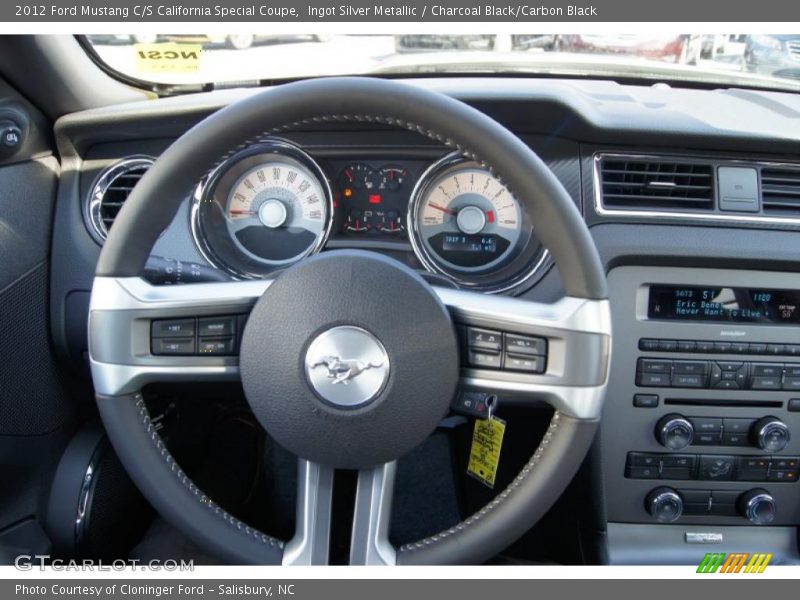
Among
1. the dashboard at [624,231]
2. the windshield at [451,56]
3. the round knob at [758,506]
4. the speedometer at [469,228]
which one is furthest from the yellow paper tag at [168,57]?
the round knob at [758,506]

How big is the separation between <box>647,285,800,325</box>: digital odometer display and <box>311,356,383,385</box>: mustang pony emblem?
2.92 ft

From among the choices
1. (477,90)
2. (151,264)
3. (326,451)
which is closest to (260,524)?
(151,264)

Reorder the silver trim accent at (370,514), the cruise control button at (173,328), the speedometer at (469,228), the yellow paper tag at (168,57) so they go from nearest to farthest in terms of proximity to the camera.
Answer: the cruise control button at (173,328) → the silver trim accent at (370,514) → the speedometer at (469,228) → the yellow paper tag at (168,57)

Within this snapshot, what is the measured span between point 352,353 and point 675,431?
979 mm

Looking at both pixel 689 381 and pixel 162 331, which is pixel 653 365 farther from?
pixel 162 331

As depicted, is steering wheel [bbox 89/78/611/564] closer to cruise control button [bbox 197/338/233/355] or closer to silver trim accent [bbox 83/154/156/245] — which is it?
cruise control button [bbox 197/338/233/355]

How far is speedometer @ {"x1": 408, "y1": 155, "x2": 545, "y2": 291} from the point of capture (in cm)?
179

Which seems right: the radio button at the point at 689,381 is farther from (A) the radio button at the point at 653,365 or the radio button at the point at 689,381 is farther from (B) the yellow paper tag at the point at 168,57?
(B) the yellow paper tag at the point at 168,57

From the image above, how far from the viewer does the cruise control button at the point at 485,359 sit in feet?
4.39

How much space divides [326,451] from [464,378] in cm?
28

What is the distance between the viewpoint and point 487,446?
182cm

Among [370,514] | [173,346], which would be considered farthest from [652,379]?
[173,346]

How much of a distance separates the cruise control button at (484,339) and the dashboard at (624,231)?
1.44ft

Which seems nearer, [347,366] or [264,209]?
[347,366]
